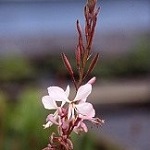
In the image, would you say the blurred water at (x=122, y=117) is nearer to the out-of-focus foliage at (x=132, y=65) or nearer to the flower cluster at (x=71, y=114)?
the out-of-focus foliage at (x=132, y=65)

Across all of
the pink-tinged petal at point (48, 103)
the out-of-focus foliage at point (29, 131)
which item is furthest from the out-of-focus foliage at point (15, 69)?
the pink-tinged petal at point (48, 103)

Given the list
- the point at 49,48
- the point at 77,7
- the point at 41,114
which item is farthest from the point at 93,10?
the point at 77,7

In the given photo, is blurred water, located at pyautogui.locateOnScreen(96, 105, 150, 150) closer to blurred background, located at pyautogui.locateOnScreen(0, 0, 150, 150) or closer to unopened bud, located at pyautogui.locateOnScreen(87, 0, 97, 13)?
blurred background, located at pyautogui.locateOnScreen(0, 0, 150, 150)

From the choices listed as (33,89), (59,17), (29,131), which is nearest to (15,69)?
(33,89)

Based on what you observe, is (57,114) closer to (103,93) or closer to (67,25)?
(103,93)

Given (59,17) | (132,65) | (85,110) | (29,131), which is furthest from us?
(59,17)

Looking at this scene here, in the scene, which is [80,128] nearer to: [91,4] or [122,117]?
[91,4]
